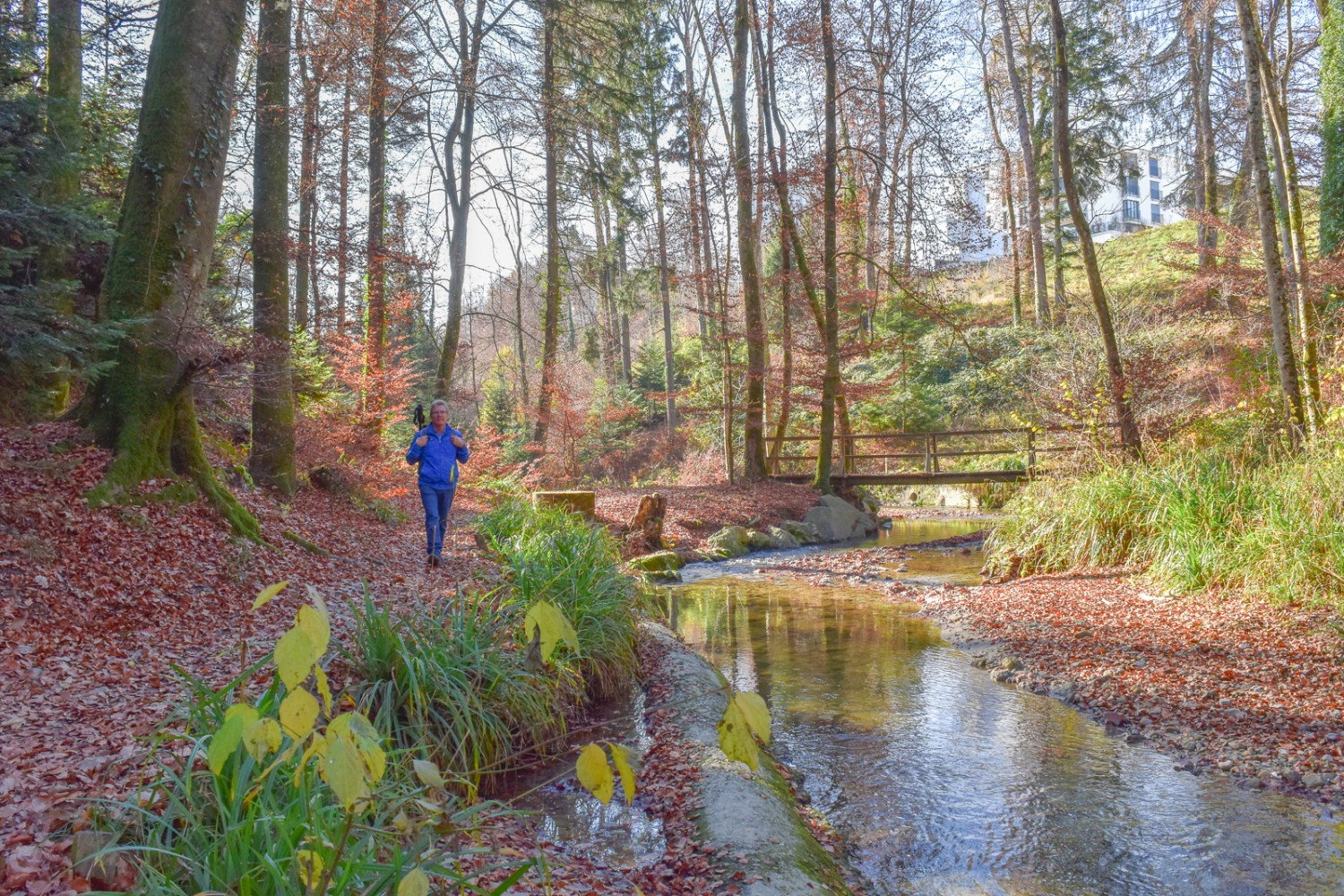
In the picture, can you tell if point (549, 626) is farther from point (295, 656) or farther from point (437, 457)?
point (437, 457)

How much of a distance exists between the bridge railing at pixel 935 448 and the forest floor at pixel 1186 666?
3.96 m

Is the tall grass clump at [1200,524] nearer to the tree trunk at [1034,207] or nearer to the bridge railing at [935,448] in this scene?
the bridge railing at [935,448]

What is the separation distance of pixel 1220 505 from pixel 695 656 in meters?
Answer: 5.59

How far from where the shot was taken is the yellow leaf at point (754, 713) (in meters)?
1.20

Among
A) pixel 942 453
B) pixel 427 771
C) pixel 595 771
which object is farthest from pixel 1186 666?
pixel 942 453

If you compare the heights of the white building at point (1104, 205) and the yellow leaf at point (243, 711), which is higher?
the white building at point (1104, 205)

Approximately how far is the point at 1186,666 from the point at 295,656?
6.51 metres

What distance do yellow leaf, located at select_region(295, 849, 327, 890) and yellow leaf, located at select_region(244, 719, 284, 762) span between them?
28 cm

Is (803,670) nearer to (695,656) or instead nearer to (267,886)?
(695,656)

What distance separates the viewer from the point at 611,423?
985 inches

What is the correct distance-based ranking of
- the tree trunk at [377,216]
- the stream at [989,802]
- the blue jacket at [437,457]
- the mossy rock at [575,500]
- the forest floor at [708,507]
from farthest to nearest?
1. the forest floor at [708,507]
2. the tree trunk at [377,216]
3. the mossy rock at [575,500]
4. the blue jacket at [437,457]
5. the stream at [989,802]

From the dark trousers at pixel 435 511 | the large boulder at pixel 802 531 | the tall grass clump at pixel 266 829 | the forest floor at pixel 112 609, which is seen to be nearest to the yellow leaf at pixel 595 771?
the tall grass clump at pixel 266 829

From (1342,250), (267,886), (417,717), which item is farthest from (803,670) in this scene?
(1342,250)

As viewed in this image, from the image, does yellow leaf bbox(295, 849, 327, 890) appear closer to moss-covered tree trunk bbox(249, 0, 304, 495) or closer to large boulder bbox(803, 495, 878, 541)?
moss-covered tree trunk bbox(249, 0, 304, 495)
